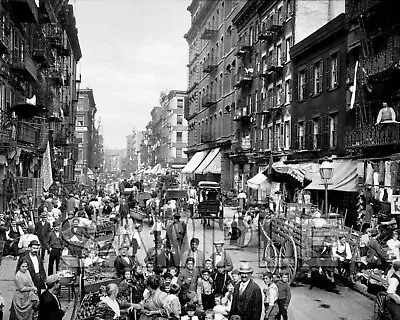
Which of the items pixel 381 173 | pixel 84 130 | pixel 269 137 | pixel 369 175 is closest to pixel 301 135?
pixel 269 137

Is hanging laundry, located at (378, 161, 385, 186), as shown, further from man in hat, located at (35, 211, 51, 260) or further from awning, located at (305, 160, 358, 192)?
man in hat, located at (35, 211, 51, 260)

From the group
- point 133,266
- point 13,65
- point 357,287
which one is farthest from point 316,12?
point 133,266

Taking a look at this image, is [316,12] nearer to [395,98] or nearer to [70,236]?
[395,98]

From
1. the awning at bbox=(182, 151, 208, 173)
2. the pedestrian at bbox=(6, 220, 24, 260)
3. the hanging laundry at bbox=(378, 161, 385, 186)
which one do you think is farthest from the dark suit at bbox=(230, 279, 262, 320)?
the awning at bbox=(182, 151, 208, 173)

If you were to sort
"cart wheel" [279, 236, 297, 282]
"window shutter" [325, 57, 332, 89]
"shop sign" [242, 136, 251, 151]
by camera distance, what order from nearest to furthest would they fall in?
"cart wheel" [279, 236, 297, 282] → "window shutter" [325, 57, 332, 89] → "shop sign" [242, 136, 251, 151]

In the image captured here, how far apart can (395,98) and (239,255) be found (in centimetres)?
857

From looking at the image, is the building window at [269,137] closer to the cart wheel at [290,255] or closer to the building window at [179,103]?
the cart wheel at [290,255]

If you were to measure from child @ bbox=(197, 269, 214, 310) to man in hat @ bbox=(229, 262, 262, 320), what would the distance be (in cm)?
157

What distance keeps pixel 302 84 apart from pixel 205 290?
73.5 feet

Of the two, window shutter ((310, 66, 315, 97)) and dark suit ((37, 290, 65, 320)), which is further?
window shutter ((310, 66, 315, 97))

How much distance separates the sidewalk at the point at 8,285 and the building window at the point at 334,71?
1587 centimetres

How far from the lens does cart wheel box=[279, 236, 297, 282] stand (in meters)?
14.2

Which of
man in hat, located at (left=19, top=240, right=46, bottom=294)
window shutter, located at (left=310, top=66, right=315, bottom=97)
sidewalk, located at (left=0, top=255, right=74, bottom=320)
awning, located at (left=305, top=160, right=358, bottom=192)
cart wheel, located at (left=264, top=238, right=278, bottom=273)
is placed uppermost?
window shutter, located at (left=310, top=66, right=315, bottom=97)

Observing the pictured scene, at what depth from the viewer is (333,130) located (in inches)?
1042
